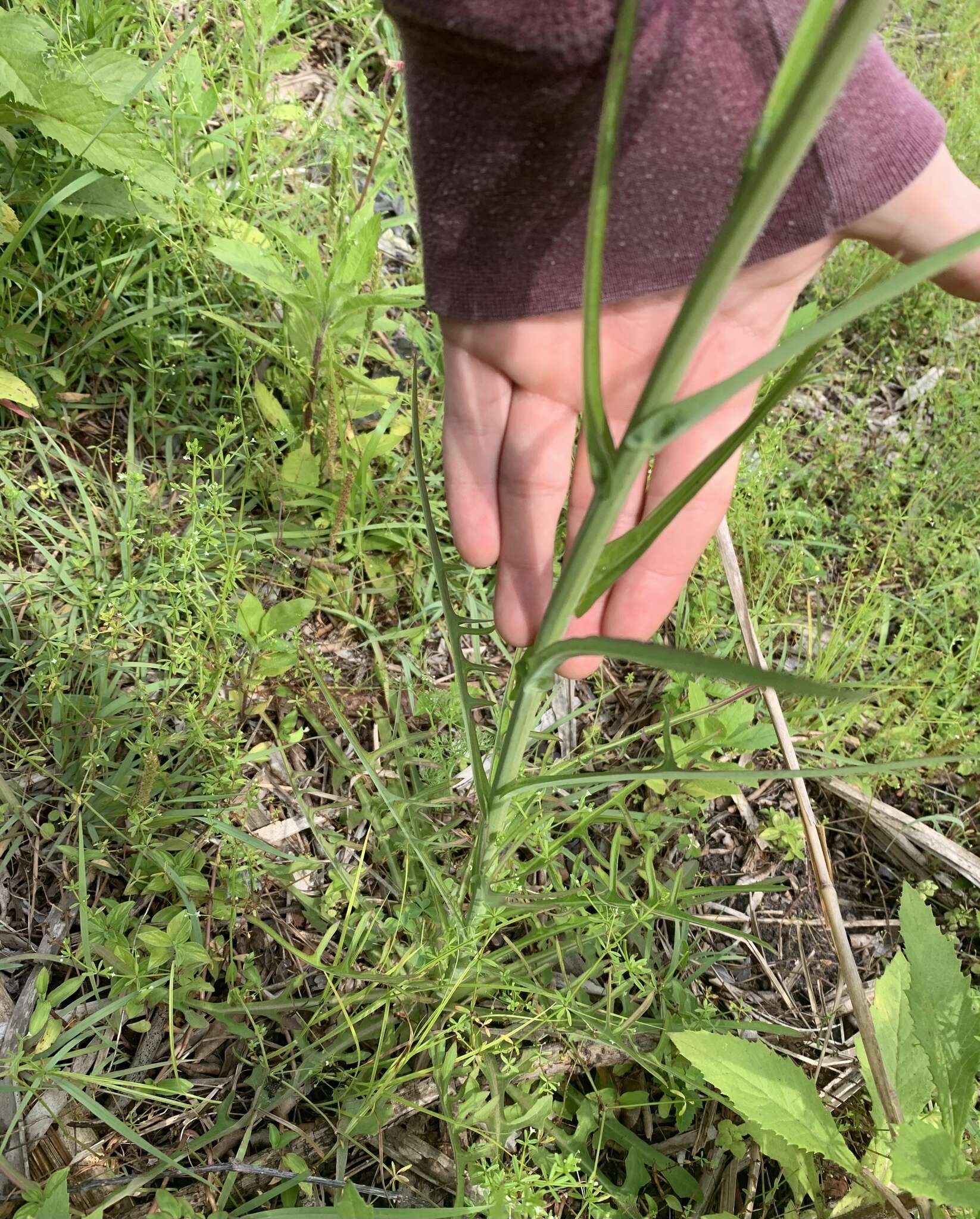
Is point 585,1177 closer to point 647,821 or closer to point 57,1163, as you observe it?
point 647,821

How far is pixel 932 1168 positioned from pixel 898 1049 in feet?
0.79

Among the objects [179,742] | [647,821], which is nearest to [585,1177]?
[647,821]

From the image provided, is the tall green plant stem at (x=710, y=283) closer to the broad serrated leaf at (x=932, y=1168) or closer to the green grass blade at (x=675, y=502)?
the green grass blade at (x=675, y=502)

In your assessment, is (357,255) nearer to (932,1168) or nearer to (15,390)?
(15,390)

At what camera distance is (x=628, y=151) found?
0.98 metres

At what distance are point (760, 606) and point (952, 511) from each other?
0.52 meters

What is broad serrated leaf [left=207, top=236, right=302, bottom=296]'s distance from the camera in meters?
1.23

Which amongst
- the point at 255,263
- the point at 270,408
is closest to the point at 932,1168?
the point at 270,408

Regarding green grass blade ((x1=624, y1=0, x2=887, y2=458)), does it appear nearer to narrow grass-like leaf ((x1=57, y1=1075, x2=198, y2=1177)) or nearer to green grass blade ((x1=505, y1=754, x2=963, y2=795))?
green grass blade ((x1=505, y1=754, x2=963, y2=795))

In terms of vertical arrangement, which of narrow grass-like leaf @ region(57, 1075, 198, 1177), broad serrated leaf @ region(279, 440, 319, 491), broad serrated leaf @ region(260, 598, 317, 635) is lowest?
narrow grass-like leaf @ region(57, 1075, 198, 1177)

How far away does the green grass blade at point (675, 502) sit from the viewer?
1.92 feet

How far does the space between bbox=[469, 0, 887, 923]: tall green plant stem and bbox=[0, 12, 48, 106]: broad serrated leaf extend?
3.73ft

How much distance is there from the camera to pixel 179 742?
1084 millimetres

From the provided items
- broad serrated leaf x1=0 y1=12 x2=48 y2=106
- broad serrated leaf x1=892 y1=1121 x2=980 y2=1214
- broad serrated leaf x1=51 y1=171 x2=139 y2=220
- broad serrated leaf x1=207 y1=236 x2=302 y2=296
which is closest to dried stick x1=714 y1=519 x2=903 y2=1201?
broad serrated leaf x1=892 y1=1121 x2=980 y2=1214
